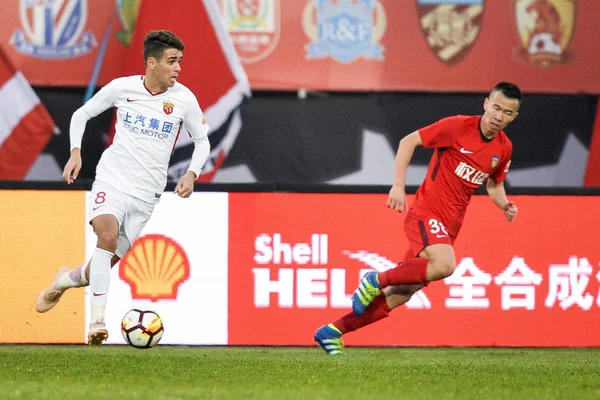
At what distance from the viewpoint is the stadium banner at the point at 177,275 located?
9023 millimetres

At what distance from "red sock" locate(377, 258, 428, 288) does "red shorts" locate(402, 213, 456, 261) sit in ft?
0.41

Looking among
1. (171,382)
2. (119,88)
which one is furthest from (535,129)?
(171,382)

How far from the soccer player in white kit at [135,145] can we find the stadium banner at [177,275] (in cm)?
153

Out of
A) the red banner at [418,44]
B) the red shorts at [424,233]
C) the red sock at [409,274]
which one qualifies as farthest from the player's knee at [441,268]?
the red banner at [418,44]

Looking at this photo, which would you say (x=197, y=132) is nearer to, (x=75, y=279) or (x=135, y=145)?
(x=135, y=145)

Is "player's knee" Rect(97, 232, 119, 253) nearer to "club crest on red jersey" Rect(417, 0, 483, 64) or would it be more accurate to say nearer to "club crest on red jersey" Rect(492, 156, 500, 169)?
"club crest on red jersey" Rect(492, 156, 500, 169)

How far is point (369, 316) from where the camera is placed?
762cm

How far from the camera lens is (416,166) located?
1205cm

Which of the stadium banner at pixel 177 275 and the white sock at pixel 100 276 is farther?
the stadium banner at pixel 177 275

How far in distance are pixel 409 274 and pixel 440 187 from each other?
0.62 meters

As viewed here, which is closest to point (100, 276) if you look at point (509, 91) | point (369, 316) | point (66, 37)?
point (369, 316)

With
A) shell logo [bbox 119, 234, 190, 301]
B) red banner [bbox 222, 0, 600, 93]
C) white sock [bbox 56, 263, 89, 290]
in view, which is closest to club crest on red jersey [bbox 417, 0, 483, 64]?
red banner [bbox 222, 0, 600, 93]

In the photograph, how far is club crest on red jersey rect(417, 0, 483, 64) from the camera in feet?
39.3

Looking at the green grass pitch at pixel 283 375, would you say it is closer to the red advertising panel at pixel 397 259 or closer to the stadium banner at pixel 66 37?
the red advertising panel at pixel 397 259
